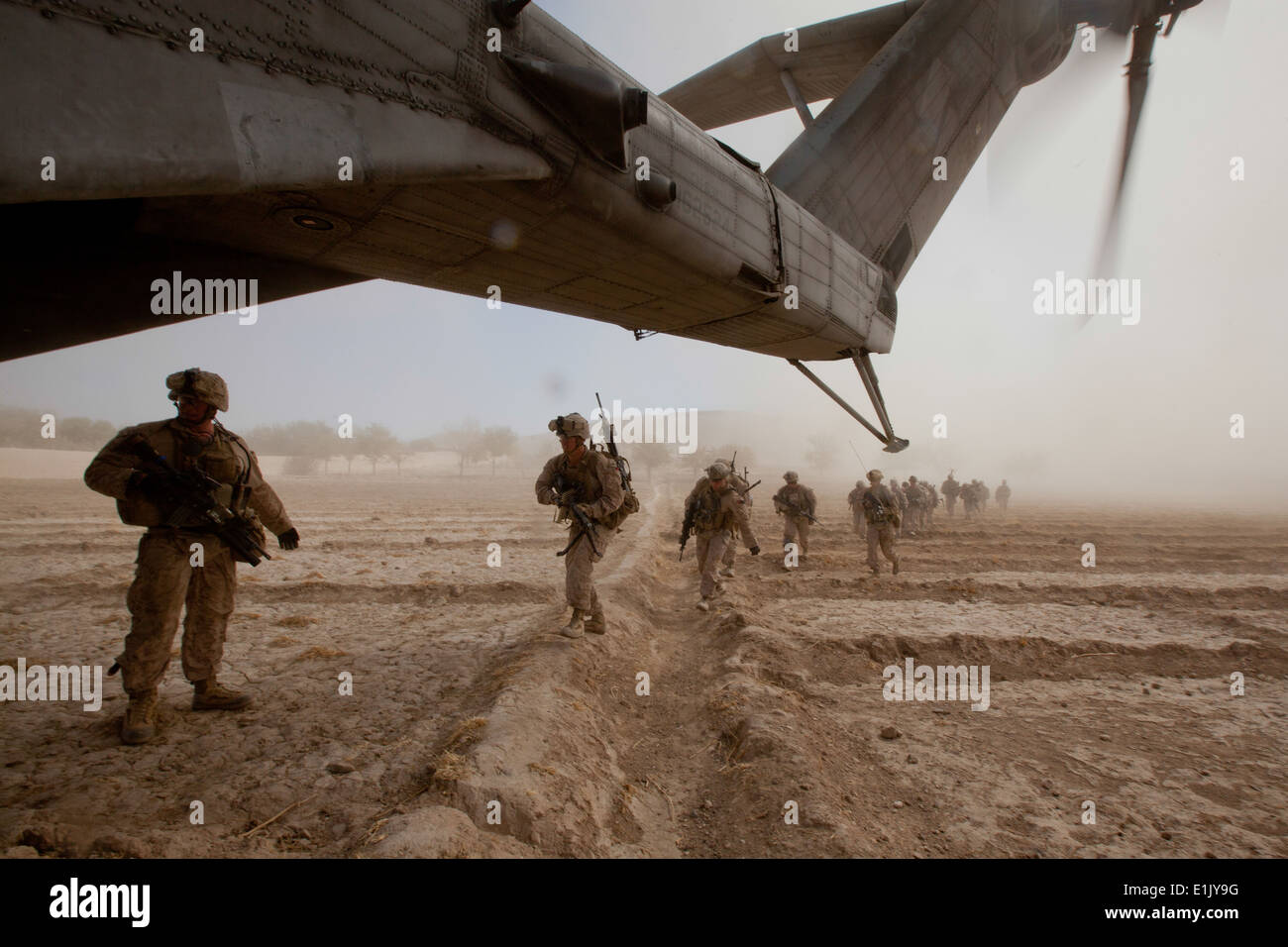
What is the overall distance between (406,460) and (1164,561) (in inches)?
4458

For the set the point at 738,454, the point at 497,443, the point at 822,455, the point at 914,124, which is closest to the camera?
the point at 914,124

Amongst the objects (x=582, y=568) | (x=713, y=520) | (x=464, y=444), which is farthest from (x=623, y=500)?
(x=464, y=444)

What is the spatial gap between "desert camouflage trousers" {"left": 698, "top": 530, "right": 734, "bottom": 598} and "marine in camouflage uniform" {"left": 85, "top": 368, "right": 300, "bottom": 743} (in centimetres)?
528

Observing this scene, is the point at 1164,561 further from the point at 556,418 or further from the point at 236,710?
the point at 236,710

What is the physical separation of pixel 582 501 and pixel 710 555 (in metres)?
2.91

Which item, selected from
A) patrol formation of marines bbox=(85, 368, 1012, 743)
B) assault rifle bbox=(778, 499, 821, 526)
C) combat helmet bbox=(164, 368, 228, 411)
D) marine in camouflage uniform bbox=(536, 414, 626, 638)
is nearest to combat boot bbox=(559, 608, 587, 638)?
marine in camouflage uniform bbox=(536, 414, 626, 638)

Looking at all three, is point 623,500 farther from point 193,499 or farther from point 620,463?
point 193,499

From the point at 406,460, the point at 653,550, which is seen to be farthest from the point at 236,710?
the point at 406,460

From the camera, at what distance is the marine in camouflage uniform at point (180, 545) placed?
10.2 feet

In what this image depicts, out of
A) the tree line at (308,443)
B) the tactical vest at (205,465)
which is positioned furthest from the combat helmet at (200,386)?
the tree line at (308,443)

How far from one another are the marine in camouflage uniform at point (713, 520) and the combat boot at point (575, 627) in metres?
2.58

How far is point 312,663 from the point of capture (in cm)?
461

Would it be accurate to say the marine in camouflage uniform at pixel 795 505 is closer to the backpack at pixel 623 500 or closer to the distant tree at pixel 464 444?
the backpack at pixel 623 500

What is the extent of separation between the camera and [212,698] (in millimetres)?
3590
